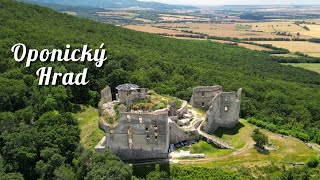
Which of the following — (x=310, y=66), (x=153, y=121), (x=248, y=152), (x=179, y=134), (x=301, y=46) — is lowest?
(x=310, y=66)

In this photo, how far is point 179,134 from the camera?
163 ft

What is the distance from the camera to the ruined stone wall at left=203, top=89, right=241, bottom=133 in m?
55.0

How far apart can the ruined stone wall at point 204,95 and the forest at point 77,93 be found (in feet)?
25.6

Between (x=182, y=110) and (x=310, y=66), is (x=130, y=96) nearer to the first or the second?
(x=182, y=110)

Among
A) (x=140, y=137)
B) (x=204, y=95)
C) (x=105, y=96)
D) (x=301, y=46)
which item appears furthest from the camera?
(x=301, y=46)

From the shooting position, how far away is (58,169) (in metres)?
43.9

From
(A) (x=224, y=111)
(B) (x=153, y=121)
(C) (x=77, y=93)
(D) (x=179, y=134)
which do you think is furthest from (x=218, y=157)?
(C) (x=77, y=93)

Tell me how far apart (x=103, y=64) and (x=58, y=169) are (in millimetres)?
37143

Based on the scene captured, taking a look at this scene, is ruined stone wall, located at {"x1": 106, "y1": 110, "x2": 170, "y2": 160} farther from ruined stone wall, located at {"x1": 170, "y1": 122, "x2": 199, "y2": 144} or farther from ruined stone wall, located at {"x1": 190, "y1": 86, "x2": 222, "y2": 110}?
ruined stone wall, located at {"x1": 190, "y1": 86, "x2": 222, "y2": 110}

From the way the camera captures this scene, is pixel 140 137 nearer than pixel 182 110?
Yes

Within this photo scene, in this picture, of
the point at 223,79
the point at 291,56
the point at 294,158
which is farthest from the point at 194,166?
the point at 291,56

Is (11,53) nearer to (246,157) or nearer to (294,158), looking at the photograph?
(246,157)

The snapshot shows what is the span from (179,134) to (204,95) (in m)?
11.8

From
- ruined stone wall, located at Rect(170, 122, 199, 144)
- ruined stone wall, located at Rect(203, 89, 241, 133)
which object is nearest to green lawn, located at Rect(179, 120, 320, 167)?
ruined stone wall, located at Rect(203, 89, 241, 133)
